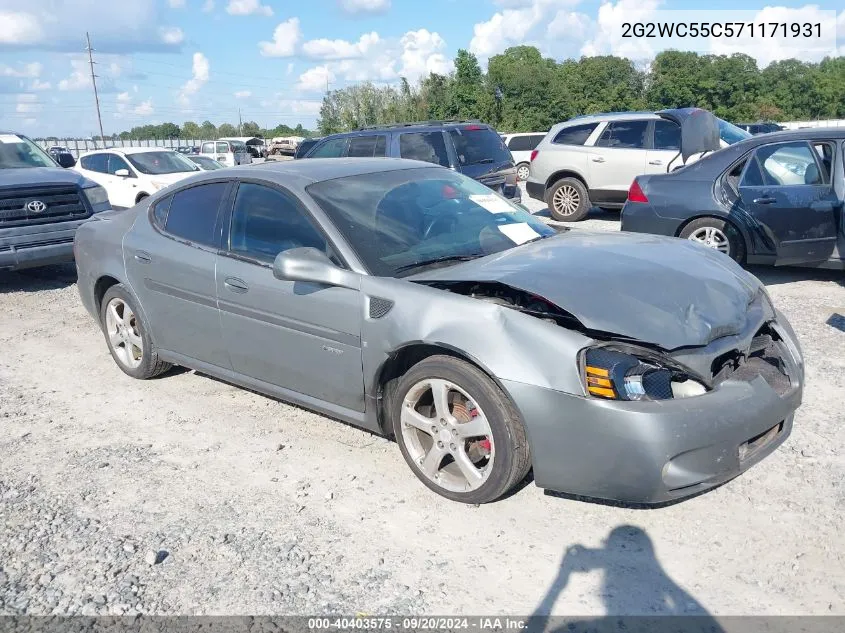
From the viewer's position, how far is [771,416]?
3268 millimetres

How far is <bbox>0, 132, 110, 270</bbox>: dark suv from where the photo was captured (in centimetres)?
834

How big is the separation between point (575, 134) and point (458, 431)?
10187mm

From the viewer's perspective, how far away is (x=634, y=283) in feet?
11.5

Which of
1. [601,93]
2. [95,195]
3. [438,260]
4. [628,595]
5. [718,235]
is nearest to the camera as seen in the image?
[628,595]

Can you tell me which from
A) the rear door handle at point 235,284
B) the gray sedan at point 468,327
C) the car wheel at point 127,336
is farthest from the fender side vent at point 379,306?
the car wheel at point 127,336

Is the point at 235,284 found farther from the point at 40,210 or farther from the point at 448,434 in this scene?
the point at 40,210

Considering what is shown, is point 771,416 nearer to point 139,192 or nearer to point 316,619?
point 316,619

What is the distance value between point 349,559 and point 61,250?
7.03 meters

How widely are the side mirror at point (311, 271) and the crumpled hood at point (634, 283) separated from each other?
32 centimetres

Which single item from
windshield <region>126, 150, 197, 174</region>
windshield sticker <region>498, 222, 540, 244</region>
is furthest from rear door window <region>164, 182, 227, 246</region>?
windshield <region>126, 150, 197, 174</region>

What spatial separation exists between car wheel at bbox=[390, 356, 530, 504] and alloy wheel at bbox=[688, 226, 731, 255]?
5.08 metres

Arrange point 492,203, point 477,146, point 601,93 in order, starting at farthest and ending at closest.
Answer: point 601,93
point 477,146
point 492,203

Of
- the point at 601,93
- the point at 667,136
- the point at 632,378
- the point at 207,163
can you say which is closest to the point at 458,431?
the point at 632,378

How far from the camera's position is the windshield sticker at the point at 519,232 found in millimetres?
4400
